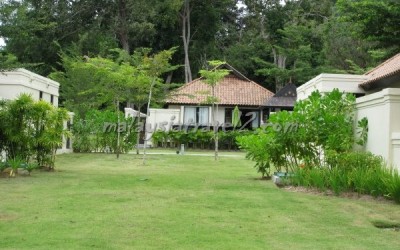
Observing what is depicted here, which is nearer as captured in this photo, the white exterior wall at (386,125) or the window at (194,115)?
the white exterior wall at (386,125)

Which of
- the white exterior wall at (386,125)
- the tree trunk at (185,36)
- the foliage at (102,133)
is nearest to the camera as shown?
the white exterior wall at (386,125)

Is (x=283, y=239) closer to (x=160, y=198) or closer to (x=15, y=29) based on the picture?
(x=160, y=198)

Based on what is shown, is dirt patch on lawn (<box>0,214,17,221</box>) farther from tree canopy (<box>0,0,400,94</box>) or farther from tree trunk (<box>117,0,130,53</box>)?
tree trunk (<box>117,0,130,53</box>)

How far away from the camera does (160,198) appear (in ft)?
30.1

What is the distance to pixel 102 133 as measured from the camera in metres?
24.7

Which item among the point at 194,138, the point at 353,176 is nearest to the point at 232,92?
the point at 194,138

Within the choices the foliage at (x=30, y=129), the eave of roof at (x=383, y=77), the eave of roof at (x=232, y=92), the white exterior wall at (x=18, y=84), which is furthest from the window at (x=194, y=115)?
the foliage at (x=30, y=129)

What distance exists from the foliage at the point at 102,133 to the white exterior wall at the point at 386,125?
49.0 ft

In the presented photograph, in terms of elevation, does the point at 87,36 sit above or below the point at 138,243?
above

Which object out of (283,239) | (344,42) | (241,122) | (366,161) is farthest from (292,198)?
(241,122)

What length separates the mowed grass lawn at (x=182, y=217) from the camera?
591cm

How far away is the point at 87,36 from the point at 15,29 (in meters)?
26.5

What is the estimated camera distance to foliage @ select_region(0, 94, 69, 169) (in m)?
13.9

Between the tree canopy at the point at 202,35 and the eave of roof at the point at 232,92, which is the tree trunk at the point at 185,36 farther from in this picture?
the eave of roof at the point at 232,92
